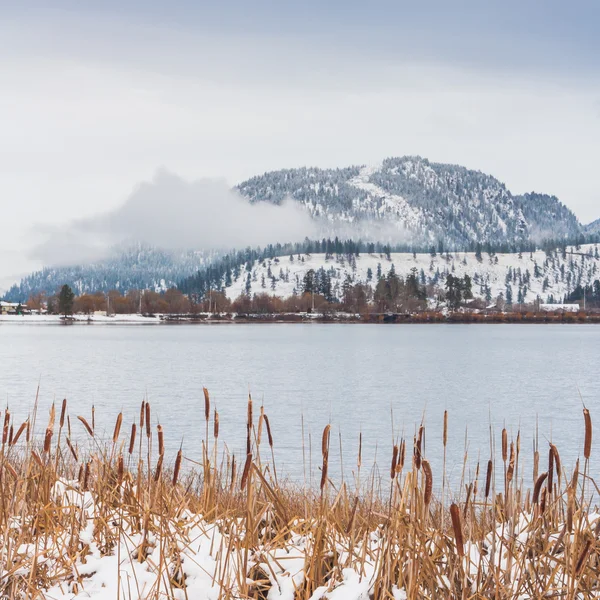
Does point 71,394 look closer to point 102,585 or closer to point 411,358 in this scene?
point 102,585

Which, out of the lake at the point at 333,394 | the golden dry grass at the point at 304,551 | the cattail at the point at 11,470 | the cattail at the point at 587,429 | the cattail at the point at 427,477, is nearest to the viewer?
the cattail at the point at 587,429

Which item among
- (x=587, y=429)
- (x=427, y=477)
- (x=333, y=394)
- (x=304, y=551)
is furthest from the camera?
(x=333, y=394)

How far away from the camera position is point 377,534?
17.5 ft

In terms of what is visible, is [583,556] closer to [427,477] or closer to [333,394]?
[427,477]

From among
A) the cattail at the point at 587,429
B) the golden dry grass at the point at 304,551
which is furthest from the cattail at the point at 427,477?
the cattail at the point at 587,429

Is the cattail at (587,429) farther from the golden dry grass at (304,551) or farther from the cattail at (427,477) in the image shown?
the cattail at (427,477)

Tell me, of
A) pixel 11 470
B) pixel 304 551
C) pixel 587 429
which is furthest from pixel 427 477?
pixel 11 470

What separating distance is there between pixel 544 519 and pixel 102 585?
293 cm

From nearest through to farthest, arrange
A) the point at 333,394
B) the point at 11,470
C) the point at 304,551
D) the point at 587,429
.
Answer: the point at 587,429
the point at 304,551
the point at 11,470
the point at 333,394

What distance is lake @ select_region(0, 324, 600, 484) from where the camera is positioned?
2353 centimetres

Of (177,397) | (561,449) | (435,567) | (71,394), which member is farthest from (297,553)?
(71,394)

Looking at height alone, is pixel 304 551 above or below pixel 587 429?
below

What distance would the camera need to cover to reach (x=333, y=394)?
41.3 meters

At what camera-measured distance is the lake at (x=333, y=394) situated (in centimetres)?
2353
